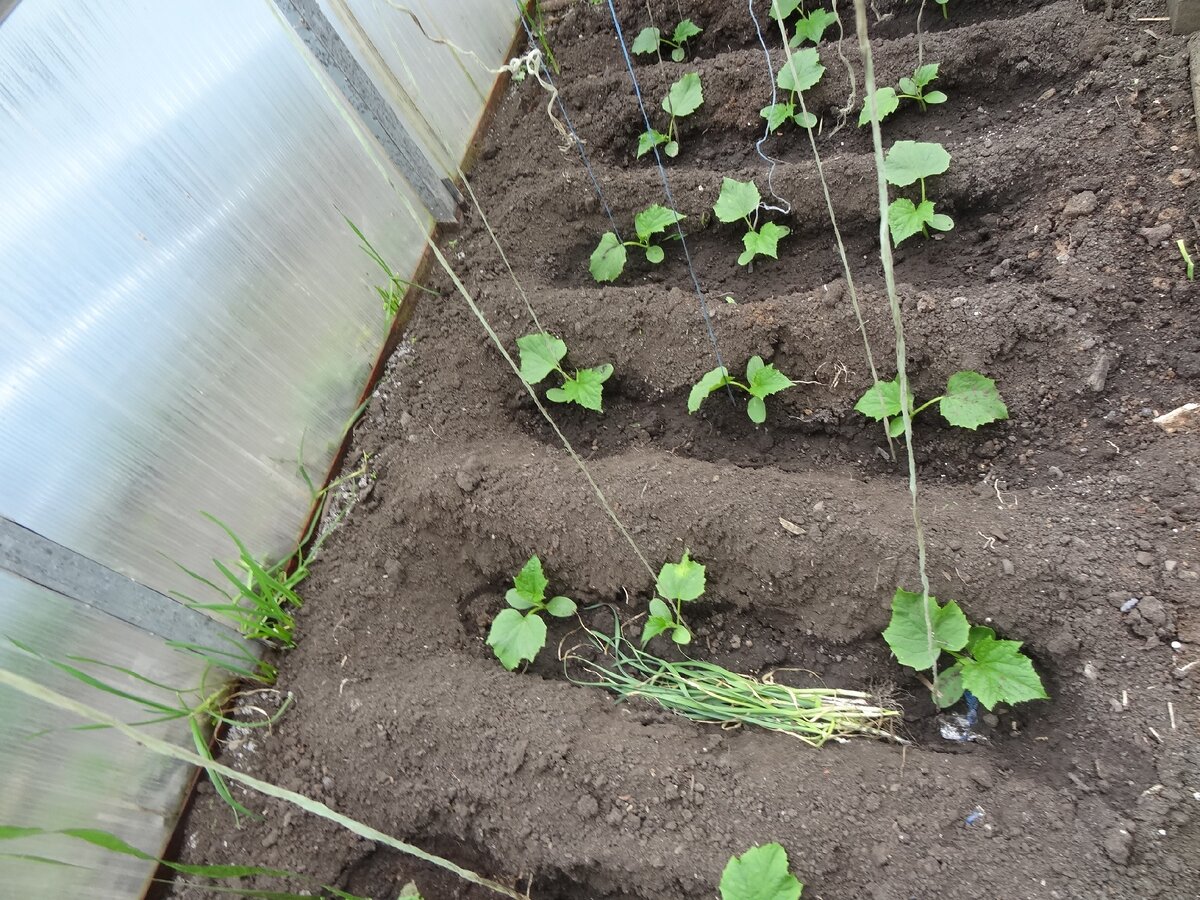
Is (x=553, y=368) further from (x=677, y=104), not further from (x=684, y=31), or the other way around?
(x=684, y=31)

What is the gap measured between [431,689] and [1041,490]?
134cm

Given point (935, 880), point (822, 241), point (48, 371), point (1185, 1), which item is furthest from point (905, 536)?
point (48, 371)

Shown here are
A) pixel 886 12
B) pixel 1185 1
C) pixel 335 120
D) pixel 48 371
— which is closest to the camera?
pixel 48 371

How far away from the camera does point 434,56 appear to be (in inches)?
86.1

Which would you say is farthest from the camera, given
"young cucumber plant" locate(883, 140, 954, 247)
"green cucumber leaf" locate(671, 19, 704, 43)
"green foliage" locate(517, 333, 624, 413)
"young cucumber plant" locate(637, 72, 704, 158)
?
"green cucumber leaf" locate(671, 19, 704, 43)

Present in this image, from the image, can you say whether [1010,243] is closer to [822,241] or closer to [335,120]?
[822,241]

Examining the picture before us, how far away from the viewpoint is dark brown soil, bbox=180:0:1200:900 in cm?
125

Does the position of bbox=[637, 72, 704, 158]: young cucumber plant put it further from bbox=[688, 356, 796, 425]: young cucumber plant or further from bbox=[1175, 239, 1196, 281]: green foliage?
bbox=[1175, 239, 1196, 281]: green foliage

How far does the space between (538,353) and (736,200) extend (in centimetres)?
67

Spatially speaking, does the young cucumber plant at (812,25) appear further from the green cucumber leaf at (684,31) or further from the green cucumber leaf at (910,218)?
the green cucumber leaf at (910,218)

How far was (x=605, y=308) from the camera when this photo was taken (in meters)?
1.94

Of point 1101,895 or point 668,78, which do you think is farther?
point 668,78

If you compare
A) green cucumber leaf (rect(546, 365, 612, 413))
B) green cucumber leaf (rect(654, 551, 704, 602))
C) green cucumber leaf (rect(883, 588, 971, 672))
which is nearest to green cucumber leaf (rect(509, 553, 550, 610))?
green cucumber leaf (rect(654, 551, 704, 602))

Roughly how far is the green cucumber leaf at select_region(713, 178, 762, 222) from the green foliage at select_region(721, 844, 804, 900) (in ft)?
4.87
